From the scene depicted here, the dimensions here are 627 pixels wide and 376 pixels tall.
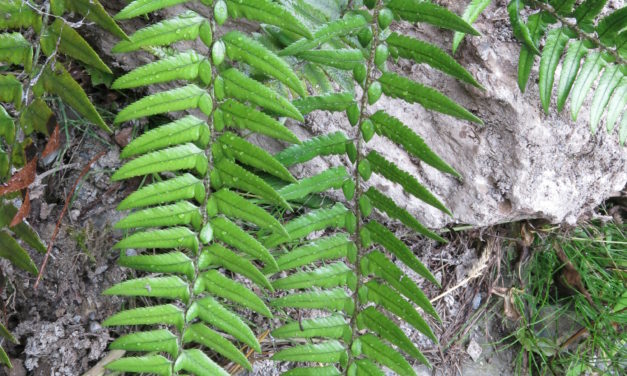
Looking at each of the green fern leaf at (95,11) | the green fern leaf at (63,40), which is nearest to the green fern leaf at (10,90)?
the green fern leaf at (63,40)

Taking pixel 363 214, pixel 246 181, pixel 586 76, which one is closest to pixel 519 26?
pixel 586 76

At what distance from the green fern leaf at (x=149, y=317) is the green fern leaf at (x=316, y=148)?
2.04ft

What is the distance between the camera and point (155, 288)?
1681 millimetres

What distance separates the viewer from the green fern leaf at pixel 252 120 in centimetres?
162

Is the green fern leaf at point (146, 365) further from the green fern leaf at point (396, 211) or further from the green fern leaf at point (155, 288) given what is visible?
the green fern leaf at point (396, 211)

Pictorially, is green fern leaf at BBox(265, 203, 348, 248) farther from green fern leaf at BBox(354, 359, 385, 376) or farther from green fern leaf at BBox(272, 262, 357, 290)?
green fern leaf at BBox(354, 359, 385, 376)

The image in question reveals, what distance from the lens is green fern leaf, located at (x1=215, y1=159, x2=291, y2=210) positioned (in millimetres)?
1627

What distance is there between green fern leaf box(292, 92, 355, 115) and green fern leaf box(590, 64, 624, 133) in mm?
1025

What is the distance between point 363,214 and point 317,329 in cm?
42

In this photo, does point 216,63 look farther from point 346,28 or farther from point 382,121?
point 382,121

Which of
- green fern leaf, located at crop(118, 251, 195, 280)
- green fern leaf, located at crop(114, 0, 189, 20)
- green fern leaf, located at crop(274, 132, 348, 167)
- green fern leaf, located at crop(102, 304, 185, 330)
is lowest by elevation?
green fern leaf, located at crop(102, 304, 185, 330)

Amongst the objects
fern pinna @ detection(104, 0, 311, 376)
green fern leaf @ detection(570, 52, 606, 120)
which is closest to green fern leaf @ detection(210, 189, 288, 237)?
fern pinna @ detection(104, 0, 311, 376)

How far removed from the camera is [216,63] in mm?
1653

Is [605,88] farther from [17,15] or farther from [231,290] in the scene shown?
[17,15]
